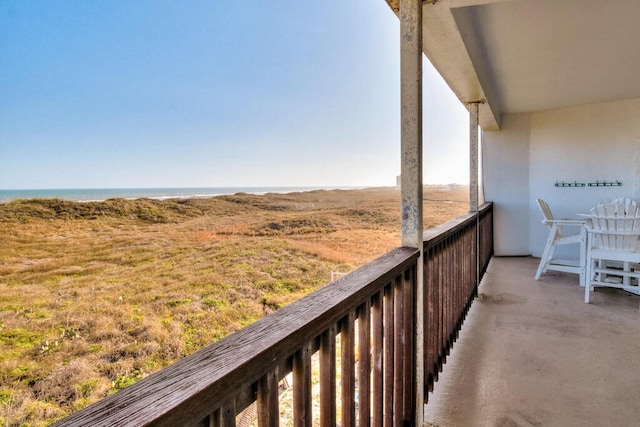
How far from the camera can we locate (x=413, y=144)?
1432 millimetres

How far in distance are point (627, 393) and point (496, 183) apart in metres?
4.02

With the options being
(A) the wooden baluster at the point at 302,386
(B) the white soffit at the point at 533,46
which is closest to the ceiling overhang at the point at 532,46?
(B) the white soffit at the point at 533,46

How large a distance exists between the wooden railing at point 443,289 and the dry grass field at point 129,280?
0.95ft

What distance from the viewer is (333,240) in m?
5.09

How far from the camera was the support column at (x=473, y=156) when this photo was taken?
141 inches

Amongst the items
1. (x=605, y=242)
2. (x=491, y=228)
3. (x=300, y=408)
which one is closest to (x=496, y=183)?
(x=491, y=228)

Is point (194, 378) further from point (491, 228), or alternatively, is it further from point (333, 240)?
point (491, 228)

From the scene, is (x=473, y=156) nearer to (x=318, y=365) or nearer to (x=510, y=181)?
(x=510, y=181)

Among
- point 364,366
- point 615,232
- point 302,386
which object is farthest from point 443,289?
point 615,232

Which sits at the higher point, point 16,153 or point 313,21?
point 313,21

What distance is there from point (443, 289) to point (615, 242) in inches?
101

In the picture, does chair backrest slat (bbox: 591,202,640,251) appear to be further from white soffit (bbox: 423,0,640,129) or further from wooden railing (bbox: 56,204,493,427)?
wooden railing (bbox: 56,204,493,427)

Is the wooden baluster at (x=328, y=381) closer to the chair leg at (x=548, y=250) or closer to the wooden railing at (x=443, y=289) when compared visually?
the wooden railing at (x=443, y=289)

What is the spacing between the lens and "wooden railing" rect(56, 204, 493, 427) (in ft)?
1.43
